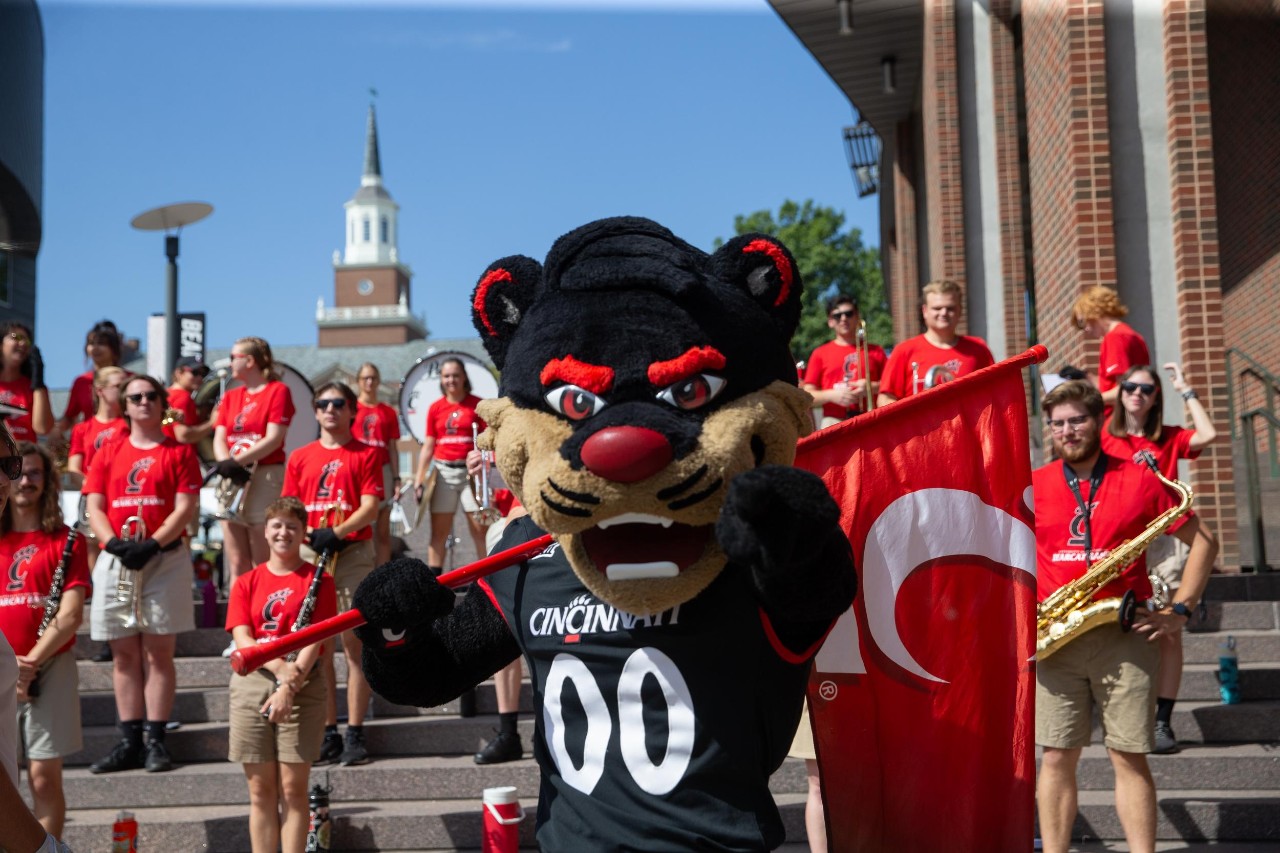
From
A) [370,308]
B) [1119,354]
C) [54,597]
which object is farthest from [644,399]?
[370,308]

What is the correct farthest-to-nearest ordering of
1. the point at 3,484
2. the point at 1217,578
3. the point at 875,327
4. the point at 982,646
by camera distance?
the point at 875,327 → the point at 1217,578 → the point at 982,646 → the point at 3,484

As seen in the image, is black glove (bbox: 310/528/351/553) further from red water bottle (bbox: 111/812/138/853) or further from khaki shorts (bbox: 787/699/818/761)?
khaki shorts (bbox: 787/699/818/761)

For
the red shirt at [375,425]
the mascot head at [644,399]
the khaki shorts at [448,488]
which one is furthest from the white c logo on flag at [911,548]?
the red shirt at [375,425]

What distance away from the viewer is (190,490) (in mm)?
7305

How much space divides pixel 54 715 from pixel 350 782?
149 cm

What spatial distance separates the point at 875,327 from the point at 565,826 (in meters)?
43.1

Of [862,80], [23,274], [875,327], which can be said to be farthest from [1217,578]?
[875,327]

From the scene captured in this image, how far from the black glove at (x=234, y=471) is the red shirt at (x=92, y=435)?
0.60 meters

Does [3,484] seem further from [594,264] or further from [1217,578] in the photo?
[1217,578]

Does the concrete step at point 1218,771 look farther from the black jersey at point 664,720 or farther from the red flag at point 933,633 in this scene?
the black jersey at point 664,720

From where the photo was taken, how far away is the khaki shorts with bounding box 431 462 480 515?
8367 millimetres

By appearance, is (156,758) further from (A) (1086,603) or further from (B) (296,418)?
(A) (1086,603)

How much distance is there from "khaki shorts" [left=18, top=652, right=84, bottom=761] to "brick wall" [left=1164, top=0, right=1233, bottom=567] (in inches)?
291

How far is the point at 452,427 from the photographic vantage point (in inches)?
332
